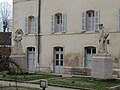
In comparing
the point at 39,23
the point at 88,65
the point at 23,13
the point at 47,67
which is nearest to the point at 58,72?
the point at 47,67

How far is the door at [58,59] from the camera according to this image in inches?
1040

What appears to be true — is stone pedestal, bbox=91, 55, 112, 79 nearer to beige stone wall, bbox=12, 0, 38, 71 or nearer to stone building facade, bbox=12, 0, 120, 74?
stone building facade, bbox=12, 0, 120, 74

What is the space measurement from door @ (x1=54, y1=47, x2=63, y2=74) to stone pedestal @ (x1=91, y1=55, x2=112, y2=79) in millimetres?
6493

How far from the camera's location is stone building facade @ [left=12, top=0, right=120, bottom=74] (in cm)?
2334

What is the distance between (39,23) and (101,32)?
8.57 meters

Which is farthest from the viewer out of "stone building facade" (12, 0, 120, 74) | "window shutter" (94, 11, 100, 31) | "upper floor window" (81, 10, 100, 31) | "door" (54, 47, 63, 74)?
"door" (54, 47, 63, 74)

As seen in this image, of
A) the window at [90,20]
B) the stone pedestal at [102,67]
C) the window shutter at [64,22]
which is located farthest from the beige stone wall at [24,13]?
the stone pedestal at [102,67]

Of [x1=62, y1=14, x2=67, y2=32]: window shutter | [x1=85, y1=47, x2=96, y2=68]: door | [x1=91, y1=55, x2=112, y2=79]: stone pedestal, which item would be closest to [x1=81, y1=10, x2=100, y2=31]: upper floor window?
[x1=85, y1=47, x2=96, y2=68]: door

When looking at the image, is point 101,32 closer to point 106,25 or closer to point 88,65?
point 106,25

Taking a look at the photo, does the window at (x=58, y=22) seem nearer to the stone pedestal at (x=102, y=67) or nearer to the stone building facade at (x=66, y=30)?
the stone building facade at (x=66, y=30)

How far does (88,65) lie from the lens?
2472cm

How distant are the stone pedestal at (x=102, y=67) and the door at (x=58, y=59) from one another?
6.49m

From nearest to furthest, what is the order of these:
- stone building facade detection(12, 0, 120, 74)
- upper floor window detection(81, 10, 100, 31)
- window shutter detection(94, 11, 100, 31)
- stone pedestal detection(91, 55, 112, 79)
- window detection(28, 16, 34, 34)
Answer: stone pedestal detection(91, 55, 112, 79) < stone building facade detection(12, 0, 120, 74) < window shutter detection(94, 11, 100, 31) < upper floor window detection(81, 10, 100, 31) < window detection(28, 16, 34, 34)

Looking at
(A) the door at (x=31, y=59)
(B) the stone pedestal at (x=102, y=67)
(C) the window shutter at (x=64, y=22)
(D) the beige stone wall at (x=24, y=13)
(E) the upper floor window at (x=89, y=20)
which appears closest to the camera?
(B) the stone pedestal at (x=102, y=67)
